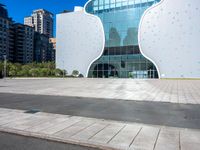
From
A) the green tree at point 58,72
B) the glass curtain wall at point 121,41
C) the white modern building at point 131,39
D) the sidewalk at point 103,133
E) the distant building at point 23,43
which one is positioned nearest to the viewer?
the sidewalk at point 103,133

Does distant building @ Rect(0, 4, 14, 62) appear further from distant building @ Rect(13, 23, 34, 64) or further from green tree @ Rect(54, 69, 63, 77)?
green tree @ Rect(54, 69, 63, 77)

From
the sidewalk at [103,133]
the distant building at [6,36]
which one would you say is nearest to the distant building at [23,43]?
the distant building at [6,36]

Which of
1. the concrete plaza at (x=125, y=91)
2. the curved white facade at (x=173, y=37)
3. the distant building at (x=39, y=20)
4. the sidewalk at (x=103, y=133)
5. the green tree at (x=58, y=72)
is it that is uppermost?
the distant building at (x=39, y=20)

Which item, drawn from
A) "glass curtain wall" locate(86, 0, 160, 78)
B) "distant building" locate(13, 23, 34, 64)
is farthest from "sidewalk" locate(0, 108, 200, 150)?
"distant building" locate(13, 23, 34, 64)

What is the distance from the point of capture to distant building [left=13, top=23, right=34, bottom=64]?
119 meters

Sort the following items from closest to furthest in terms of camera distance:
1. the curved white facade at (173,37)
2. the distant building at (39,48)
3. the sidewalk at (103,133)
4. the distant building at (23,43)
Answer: the sidewalk at (103,133)
the curved white facade at (173,37)
the distant building at (23,43)
the distant building at (39,48)

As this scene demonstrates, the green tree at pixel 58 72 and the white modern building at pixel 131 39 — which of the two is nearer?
the white modern building at pixel 131 39

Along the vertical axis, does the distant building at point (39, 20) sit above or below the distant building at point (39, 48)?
above

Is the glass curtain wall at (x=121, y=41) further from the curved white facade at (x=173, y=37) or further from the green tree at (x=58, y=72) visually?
the green tree at (x=58, y=72)

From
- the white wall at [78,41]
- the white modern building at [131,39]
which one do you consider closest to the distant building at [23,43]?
the white wall at [78,41]

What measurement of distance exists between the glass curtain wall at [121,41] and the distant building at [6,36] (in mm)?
71120

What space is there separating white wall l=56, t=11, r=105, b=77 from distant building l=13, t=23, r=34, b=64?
65.6 meters

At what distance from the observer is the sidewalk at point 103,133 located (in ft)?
15.3

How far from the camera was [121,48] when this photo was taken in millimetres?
54656
